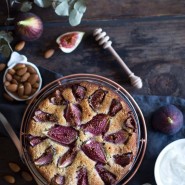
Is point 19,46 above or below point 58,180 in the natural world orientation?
above

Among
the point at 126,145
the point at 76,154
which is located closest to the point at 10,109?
the point at 76,154

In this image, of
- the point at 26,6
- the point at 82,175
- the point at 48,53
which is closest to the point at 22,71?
the point at 48,53

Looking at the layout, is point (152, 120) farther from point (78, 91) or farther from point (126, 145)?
point (78, 91)

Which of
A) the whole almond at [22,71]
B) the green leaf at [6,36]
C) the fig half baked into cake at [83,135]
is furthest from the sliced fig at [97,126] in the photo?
the green leaf at [6,36]

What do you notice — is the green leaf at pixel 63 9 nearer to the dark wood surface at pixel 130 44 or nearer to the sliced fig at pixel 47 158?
the dark wood surface at pixel 130 44

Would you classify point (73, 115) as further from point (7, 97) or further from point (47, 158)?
point (7, 97)

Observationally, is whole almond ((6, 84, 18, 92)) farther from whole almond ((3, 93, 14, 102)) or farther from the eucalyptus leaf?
the eucalyptus leaf
